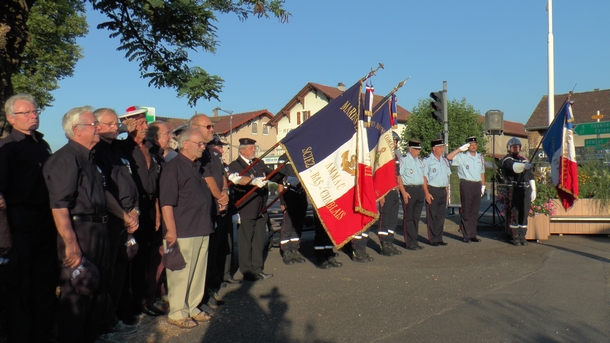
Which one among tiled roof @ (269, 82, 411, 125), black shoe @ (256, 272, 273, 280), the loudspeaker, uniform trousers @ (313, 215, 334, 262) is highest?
tiled roof @ (269, 82, 411, 125)

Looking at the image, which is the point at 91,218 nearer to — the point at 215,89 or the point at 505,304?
the point at 505,304

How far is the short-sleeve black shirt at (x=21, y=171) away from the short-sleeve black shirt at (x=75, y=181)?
31 cm

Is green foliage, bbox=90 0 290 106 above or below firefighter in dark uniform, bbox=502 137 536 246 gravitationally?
above

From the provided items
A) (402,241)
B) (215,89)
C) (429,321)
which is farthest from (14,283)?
(402,241)

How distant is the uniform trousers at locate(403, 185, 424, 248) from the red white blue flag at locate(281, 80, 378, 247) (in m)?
3.42

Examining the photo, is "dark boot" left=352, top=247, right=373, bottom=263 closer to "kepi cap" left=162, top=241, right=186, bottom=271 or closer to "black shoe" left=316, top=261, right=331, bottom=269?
"black shoe" left=316, top=261, right=331, bottom=269

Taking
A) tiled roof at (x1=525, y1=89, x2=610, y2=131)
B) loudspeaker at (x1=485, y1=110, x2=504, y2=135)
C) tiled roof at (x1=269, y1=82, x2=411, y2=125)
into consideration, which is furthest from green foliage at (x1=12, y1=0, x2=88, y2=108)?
tiled roof at (x1=525, y1=89, x2=610, y2=131)

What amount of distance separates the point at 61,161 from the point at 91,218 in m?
0.50

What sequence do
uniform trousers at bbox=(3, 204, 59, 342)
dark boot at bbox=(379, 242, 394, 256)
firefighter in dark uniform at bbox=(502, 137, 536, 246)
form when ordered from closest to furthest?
uniform trousers at bbox=(3, 204, 59, 342) → dark boot at bbox=(379, 242, 394, 256) → firefighter in dark uniform at bbox=(502, 137, 536, 246)

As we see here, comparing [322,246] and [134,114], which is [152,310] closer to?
[134,114]

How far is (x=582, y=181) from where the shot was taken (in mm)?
12047

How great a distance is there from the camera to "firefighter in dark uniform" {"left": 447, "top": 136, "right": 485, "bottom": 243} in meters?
11.3

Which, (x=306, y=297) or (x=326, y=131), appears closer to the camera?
(x=306, y=297)

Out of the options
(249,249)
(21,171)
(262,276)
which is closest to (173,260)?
(21,171)
